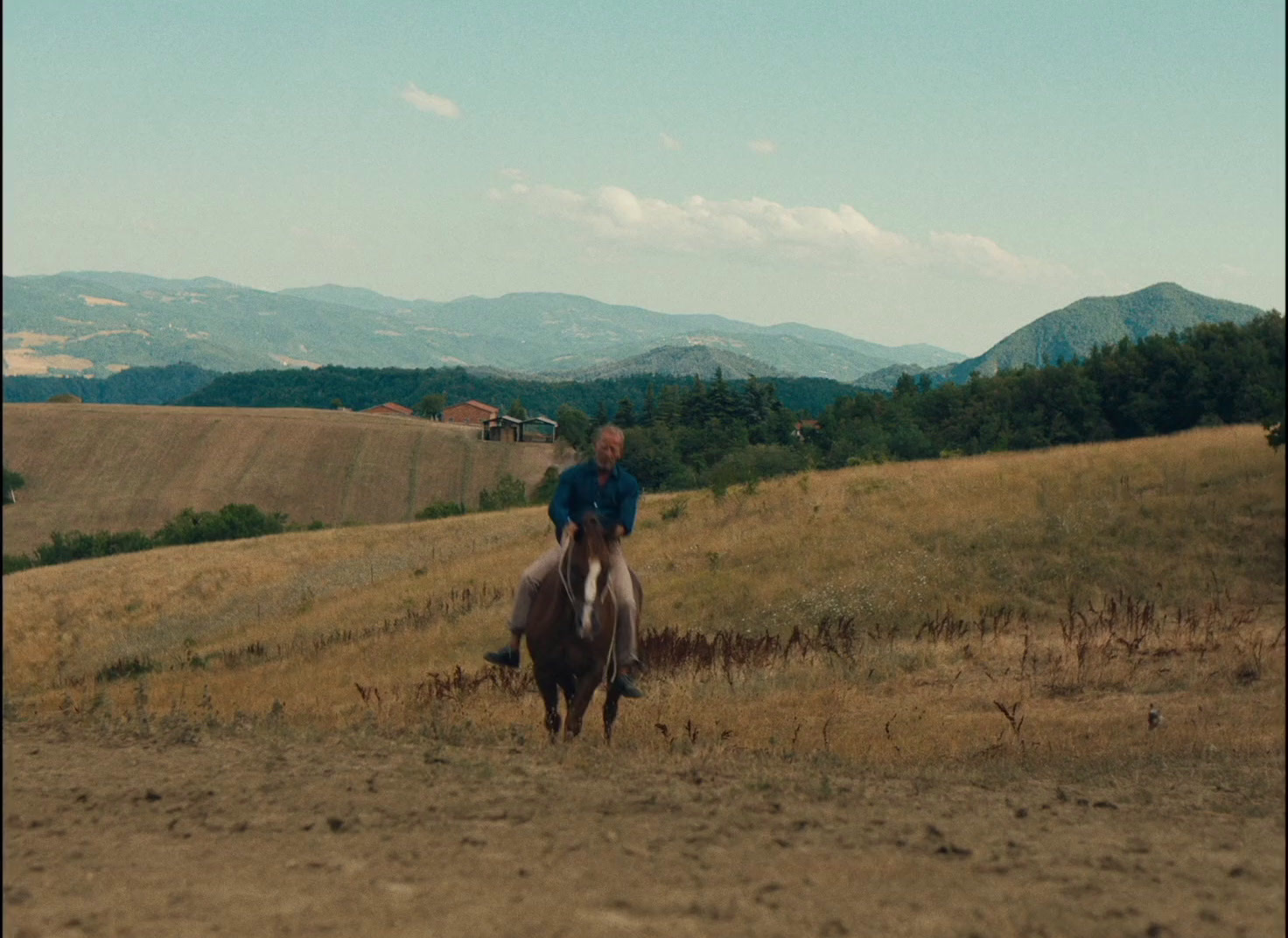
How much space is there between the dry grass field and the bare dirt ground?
96741 mm

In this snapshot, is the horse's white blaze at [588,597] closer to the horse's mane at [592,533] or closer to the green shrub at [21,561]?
the horse's mane at [592,533]

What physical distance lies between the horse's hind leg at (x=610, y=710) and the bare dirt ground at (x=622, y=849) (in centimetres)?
120

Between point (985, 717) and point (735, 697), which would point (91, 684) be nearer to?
point (735, 697)

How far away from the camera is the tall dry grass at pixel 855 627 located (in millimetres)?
12055

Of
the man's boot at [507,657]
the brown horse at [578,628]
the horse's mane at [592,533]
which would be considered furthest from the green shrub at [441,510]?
the horse's mane at [592,533]

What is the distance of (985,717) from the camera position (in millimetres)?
12586

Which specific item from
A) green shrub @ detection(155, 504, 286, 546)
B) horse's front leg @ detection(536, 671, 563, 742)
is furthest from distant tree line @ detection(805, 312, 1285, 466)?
green shrub @ detection(155, 504, 286, 546)

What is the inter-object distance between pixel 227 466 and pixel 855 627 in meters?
108

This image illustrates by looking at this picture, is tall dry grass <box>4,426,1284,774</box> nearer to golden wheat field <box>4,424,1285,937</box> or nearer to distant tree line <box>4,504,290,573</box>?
golden wheat field <box>4,424,1285,937</box>

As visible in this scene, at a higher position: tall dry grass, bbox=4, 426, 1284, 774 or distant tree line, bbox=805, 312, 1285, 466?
distant tree line, bbox=805, 312, 1285, 466

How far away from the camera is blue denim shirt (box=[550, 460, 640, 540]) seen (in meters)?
10.2

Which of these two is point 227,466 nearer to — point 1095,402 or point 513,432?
point 513,432

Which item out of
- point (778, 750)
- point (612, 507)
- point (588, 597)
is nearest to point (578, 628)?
point (588, 597)

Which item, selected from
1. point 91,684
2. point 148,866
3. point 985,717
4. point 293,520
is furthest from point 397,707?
point 293,520
